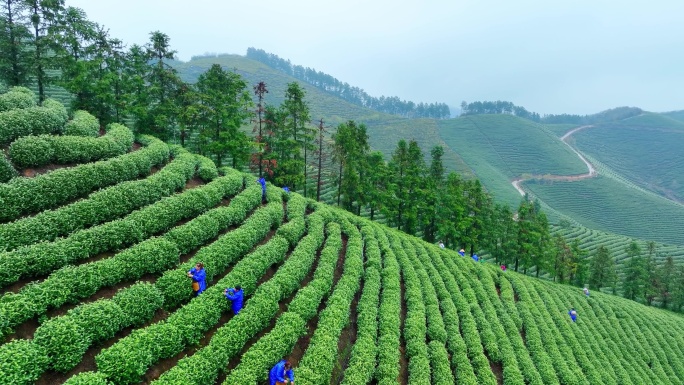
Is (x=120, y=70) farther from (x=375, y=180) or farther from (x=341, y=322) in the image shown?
(x=341, y=322)

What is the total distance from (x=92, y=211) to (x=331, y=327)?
1095 cm

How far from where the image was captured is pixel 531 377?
712 inches

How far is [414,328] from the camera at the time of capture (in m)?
17.3

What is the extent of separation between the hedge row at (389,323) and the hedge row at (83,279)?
9.59 m

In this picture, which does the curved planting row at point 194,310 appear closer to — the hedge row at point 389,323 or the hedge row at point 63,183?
the hedge row at point 63,183

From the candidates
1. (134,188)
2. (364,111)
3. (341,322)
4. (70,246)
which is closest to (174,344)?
(70,246)

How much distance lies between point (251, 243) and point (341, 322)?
6.22 m

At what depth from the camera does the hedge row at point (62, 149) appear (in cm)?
1512

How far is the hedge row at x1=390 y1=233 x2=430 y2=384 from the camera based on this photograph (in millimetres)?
14961

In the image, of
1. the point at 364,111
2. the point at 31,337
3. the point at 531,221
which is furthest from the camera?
the point at 364,111

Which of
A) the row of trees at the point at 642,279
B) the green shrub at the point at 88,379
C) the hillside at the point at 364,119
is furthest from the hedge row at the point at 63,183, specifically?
the hillside at the point at 364,119

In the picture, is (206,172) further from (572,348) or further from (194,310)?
(572,348)

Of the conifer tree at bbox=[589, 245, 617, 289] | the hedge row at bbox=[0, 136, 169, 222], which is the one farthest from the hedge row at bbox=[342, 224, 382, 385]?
the conifer tree at bbox=[589, 245, 617, 289]

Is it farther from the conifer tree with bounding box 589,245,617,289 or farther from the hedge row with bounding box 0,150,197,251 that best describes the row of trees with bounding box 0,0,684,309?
the hedge row with bounding box 0,150,197,251
